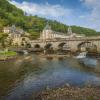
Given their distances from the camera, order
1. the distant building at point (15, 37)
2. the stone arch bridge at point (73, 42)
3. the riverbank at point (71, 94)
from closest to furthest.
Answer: the riverbank at point (71, 94) < the stone arch bridge at point (73, 42) < the distant building at point (15, 37)

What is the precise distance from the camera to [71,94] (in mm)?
35125

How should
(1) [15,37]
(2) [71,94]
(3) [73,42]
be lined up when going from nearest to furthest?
1. (2) [71,94]
2. (3) [73,42]
3. (1) [15,37]

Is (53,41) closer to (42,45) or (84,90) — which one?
(42,45)

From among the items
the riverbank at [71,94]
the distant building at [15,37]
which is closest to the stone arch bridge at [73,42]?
the distant building at [15,37]

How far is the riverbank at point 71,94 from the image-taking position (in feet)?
111

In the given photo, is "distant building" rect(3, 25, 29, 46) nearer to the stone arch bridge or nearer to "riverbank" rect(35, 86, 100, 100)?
the stone arch bridge

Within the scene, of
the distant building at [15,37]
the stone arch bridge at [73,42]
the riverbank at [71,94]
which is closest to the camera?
the riverbank at [71,94]

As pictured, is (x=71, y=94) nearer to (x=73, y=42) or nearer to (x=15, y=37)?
(x=73, y=42)

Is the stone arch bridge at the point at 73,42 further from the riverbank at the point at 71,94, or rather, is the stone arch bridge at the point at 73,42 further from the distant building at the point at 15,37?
the riverbank at the point at 71,94

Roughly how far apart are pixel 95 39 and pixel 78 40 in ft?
36.5

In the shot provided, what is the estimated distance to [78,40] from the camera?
10938 cm

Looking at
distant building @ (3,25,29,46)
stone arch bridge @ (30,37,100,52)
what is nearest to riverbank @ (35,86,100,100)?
stone arch bridge @ (30,37,100,52)

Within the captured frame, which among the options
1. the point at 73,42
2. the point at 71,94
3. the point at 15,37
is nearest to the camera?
the point at 71,94

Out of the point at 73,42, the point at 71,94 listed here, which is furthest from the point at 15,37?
the point at 71,94
